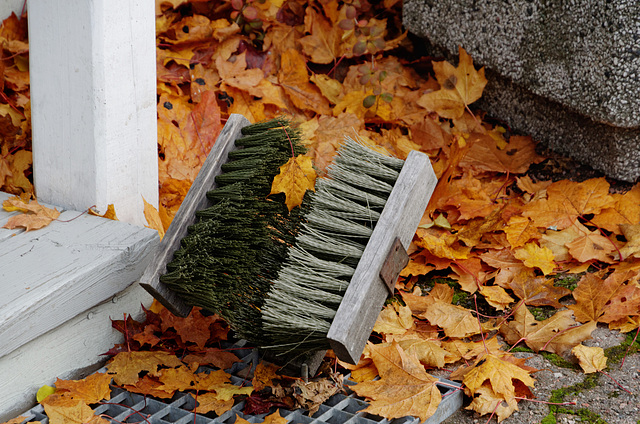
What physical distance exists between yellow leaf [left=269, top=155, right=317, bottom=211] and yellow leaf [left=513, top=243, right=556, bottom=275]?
809mm

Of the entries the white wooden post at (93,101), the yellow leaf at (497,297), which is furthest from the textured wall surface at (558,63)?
the white wooden post at (93,101)

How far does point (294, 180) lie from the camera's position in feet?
5.22

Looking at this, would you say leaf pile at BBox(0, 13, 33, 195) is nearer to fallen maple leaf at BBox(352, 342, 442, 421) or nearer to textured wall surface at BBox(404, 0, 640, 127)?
fallen maple leaf at BBox(352, 342, 442, 421)

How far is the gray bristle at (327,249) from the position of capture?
1373 mm

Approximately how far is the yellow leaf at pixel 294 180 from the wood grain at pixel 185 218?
0.72 feet

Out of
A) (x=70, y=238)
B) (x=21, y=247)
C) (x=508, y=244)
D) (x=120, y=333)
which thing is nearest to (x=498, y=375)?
(x=508, y=244)

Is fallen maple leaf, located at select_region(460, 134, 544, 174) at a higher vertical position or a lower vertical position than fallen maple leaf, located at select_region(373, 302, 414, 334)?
higher

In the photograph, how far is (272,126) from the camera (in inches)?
69.1

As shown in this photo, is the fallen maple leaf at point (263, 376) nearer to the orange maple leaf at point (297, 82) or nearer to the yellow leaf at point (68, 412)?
the yellow leaf at point (68, 412)

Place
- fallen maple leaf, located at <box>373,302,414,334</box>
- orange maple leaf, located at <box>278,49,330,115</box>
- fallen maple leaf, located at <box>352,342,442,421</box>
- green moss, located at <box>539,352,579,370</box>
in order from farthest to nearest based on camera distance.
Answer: orange maple leaf, located at <box>278,49,330,115</box>
fallen maple leaf, located at <box>373,302,414,334</box>
green moss, located at <box>539,352,579,370</box>
fallen maple leaf, located at <box>352,342,442,421</box>

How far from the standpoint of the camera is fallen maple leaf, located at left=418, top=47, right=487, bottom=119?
8.73 ft

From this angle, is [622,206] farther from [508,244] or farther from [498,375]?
[498,375]

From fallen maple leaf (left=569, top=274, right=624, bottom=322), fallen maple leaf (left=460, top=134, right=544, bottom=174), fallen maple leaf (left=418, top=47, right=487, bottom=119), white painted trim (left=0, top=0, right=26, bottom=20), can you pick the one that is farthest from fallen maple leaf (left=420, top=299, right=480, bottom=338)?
white painted trim (left=0, top=0, right=26, bottom=20)

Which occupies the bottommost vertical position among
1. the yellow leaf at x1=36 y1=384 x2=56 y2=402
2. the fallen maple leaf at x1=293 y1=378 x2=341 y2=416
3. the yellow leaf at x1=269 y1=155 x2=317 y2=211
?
the yellow leaf at x1=36 y1=384 x2=56 y2=402
